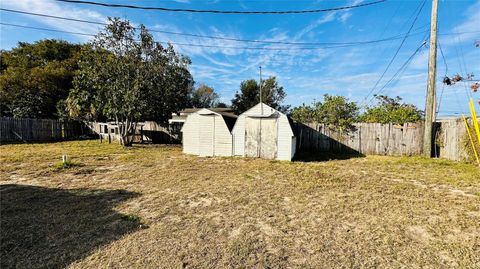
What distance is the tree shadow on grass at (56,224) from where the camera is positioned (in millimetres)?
3172

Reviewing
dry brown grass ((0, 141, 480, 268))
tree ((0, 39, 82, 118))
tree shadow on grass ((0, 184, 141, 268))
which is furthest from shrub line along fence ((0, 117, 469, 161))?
tree shadow on grass ((0, 184, 141, 268))

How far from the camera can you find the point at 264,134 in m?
11.5

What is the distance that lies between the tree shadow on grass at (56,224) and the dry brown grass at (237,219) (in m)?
0.02

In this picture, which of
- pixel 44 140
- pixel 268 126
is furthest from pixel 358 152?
pixel 44 140

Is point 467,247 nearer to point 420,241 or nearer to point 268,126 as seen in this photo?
point 420,241

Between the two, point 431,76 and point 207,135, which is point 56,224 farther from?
point 431,76

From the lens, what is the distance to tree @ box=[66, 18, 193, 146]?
13648 mm

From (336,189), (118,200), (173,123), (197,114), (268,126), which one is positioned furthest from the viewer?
(173,123)

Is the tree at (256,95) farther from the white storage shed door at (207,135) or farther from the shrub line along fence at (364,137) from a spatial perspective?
the white storage shed door at (207,135)

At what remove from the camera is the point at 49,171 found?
26.4 feet

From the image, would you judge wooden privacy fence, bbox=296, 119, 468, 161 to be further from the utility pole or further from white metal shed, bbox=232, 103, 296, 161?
white metal shed, bbox=232, 103, 296, 161

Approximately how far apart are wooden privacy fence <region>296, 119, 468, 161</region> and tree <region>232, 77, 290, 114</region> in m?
16.5

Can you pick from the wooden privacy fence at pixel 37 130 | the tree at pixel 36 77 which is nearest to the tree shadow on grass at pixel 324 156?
the wooden privacy fence at pixel 37 130

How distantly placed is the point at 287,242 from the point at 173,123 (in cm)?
1722
